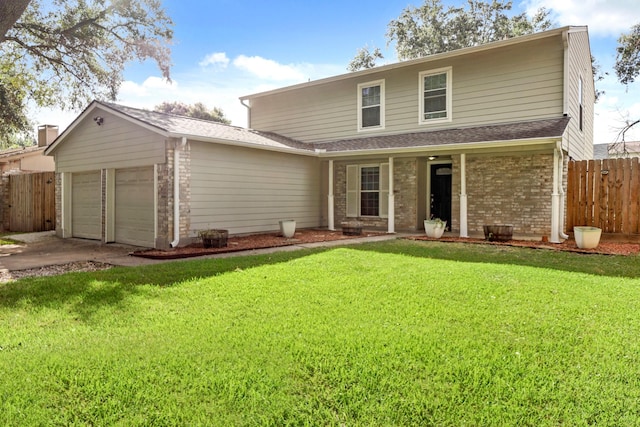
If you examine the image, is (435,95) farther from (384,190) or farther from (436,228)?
(436,228)

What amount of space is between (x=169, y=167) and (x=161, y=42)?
7423mm

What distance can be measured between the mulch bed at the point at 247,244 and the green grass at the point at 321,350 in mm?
2334

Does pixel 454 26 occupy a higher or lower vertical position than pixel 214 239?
higher

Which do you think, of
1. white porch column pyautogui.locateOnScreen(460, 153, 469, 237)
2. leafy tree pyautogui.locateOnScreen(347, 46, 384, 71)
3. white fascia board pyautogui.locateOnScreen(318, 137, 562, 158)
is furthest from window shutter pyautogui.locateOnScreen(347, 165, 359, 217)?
leafy tree pyautogui.locateOnScreen(347, 46, 384, 71)

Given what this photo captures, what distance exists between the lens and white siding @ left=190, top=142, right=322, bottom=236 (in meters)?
9.96

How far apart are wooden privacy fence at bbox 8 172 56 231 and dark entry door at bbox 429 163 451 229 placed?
1358 cm

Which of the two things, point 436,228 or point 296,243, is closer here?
point 296,243

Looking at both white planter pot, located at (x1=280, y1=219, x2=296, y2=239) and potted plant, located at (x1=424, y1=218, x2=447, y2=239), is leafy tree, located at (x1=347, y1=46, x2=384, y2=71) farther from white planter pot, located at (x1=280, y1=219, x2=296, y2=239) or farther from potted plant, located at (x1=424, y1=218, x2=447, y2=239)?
white planter pot, located at (x1=280, y1=219, x2=296, y2=239)

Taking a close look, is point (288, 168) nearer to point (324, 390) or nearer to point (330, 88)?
point (330, 88)

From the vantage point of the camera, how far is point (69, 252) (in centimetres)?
925

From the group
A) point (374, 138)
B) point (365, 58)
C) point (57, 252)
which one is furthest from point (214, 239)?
point (365, 58)

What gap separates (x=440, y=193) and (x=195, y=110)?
2563 centimetres

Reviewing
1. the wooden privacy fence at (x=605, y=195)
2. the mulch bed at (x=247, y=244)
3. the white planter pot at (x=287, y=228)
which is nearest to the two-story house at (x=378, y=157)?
the mulch bed at (x=247, y=244)

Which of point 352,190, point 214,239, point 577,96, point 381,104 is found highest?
point 381,104
